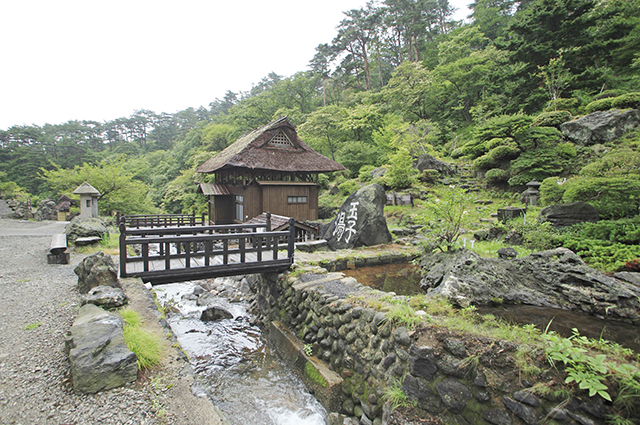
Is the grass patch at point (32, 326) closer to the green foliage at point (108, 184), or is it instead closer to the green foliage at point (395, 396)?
the green foliage at point (395, 396)

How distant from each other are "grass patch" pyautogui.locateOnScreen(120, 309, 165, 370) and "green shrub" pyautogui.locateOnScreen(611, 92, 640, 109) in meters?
19.4

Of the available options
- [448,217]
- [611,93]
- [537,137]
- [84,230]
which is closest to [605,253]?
[448,217]

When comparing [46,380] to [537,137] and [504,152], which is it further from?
[537,137]

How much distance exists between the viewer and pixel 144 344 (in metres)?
3.38

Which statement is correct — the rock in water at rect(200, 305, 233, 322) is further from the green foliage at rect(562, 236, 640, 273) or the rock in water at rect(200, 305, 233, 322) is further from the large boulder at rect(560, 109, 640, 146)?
the large boulder at rect(560, 109, 640, 146)

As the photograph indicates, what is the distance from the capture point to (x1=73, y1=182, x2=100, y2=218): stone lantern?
13620 mm

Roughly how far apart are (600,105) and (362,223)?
43.8 ft

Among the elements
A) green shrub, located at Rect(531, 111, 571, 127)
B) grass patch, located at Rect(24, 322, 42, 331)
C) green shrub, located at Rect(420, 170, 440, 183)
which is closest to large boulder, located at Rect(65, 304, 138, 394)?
grass patch, located at Rect(24, 322, 42, 331)

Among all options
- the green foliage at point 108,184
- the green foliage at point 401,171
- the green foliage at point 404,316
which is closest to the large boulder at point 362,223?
the green foliage at point 404,316

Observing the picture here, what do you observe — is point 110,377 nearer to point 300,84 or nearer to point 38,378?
point 38,378

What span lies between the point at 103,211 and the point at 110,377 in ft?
69.8

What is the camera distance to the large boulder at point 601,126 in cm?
1196

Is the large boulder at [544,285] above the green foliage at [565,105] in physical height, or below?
below

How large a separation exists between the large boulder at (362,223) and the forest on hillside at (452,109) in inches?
212
